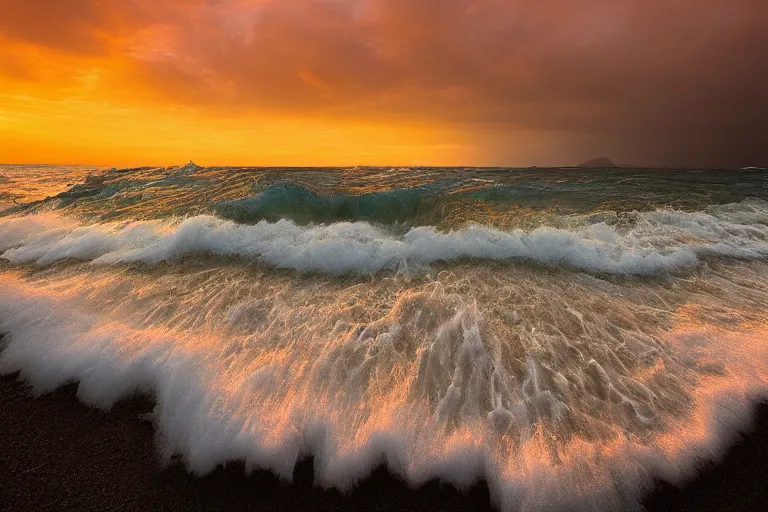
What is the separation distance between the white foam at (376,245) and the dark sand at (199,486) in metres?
3.88

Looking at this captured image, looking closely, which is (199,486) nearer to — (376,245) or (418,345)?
(418,345)

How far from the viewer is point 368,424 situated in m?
2.83

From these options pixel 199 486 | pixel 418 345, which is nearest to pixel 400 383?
pixel 418 345

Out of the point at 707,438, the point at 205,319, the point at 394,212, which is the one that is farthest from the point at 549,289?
the point at 394,212

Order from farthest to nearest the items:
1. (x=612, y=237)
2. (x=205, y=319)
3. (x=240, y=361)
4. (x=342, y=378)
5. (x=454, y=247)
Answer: (x=612, y=237) → (x=454, y=247) → (x=205, y=319) → (x=240, y=361) → (x=342, y=378)

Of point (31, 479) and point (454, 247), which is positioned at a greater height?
point (454, 247)

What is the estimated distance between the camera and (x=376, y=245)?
7.00 meters

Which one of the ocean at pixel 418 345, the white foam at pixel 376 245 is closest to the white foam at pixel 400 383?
the ocean at pixel 418 345

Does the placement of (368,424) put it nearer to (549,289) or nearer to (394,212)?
(549,289)

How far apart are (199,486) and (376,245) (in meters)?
5.06

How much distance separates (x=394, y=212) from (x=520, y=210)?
4.24 metres

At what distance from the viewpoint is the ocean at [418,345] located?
261cm

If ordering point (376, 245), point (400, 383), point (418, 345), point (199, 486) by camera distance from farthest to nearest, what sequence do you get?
point (376, 245) → point (418, 345) → point (400, 383) → point (199, 486)

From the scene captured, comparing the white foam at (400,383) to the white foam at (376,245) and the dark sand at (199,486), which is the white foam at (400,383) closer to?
the dark sand at (199,486)
